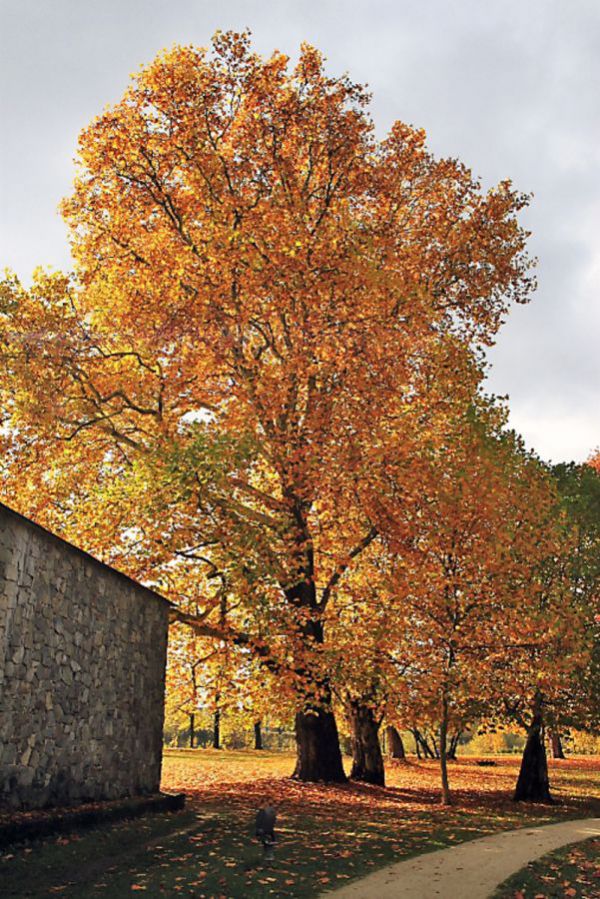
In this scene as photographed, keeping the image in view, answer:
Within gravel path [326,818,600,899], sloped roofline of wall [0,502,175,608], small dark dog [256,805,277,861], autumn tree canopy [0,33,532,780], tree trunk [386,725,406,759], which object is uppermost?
autumn tree canopy [0,33,532,780]

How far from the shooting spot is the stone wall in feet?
35.8

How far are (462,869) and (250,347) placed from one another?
1448 centimetres

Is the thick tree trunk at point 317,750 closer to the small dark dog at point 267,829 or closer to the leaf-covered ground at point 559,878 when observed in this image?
the leaf-covered ground at point 559,878

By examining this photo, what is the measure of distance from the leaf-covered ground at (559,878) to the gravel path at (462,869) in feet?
0.61

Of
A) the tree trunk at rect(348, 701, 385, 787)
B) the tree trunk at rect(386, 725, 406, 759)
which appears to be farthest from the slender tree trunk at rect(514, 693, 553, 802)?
the tree trunk at rect(386, 725, 406, 759)

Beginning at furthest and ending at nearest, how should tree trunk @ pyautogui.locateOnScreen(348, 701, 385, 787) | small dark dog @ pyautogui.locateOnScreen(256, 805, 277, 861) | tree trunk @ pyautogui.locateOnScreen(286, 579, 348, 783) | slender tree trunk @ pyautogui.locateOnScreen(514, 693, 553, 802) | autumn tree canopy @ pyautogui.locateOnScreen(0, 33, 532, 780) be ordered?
tree trunk @ pyautogui.locateOnScreen(348, 701, 385, 787) < slender tree trunk @ pyautogui.locateOnScreen(514, 693, 553, 802) < tree trunk @ pyautogui.locateOnScreen(286, 579, 348, 783) < autumn tree canopy @ pyautogui.locateOnScreen(0, 33, 532, 780) < small dark dog @ pyautogui.locateOnScreen(256, 805, 277, 861)

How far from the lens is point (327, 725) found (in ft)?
71.1

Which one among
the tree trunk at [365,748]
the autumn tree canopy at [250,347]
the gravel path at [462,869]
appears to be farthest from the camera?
the tree trunk at [365,748]

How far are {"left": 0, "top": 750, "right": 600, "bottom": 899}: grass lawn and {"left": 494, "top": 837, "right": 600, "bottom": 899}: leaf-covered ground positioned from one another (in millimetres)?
1930

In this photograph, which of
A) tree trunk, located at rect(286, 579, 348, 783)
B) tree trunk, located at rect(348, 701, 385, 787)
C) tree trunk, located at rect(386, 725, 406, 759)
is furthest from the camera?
tree trunk, located at rect(386, 725, 406, 759)

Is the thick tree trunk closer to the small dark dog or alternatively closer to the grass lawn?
the grass lawn

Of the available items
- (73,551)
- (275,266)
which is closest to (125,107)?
(275,266)

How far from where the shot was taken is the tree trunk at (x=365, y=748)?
78.3 feet

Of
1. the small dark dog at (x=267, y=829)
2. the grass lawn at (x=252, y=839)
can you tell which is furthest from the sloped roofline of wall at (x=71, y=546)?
the small dark dog at (x=267, y=829)
